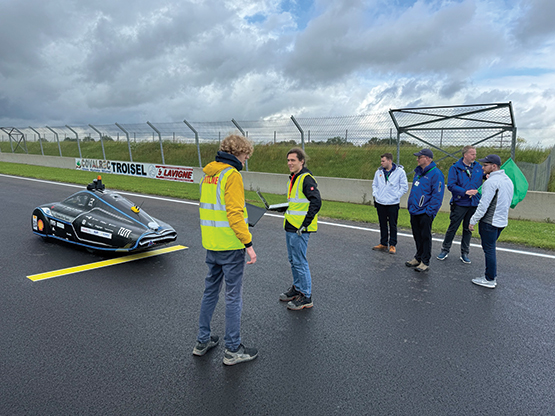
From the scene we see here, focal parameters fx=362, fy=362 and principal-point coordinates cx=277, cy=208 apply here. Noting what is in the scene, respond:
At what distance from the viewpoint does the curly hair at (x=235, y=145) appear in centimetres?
300

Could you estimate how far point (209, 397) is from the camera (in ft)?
8.82

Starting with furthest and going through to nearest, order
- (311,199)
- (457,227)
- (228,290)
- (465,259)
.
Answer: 1. (457,227)
2. (465,259)
3. (311,199)
4. (228,290)

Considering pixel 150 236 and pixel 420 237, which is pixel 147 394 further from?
pixel 420 237

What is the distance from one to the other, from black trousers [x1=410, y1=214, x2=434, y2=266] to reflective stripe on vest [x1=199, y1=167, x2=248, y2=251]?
→ 3487mm

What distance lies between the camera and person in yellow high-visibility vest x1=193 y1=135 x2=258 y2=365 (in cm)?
292

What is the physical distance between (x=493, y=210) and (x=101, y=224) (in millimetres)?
5748

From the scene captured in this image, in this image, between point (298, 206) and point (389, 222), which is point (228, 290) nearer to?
point (298, 206)

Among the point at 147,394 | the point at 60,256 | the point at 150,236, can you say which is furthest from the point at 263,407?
the point at 60,256

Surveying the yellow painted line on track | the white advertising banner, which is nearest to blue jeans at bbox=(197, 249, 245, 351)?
the yellow painted line on track

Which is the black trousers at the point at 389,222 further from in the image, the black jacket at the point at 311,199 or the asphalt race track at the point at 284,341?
the black jacket at the point at 311,199

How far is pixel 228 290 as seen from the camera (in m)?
3.12

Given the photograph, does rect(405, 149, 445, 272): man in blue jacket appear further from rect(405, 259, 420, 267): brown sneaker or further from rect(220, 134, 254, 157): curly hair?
rect(220, 134, 254, 157): curly hair

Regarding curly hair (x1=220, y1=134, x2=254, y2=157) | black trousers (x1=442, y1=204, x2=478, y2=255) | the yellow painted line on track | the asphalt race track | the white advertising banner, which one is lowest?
the asphalt race track

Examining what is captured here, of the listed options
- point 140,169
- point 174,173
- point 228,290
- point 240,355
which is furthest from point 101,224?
Answer: point 140,169
